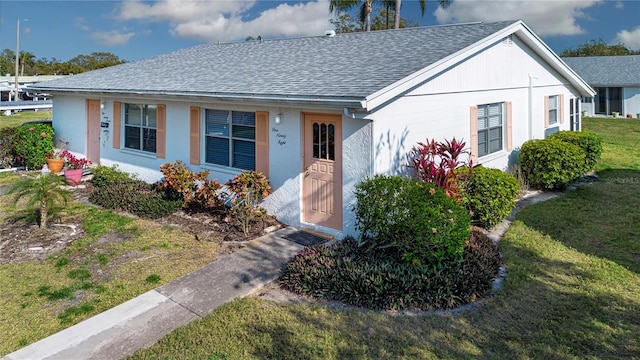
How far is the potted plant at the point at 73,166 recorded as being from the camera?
12461mm

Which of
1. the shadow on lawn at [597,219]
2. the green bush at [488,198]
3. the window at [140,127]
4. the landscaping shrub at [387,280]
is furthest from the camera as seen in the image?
the window at [140,127]

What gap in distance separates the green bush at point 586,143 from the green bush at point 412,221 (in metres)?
7.80

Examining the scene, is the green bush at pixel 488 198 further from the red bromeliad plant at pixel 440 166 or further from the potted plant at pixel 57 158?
the potted plant at pixel 57 158

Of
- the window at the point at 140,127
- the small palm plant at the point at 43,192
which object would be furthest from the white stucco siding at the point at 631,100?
the small palm plant at the point at 43,192

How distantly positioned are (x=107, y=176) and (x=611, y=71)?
33.4 meters

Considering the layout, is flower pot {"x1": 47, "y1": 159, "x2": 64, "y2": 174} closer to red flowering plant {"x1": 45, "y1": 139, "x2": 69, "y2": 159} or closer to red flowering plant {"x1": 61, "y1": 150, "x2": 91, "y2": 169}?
red flowering plant {"x1": 61, "y1": 150, "x2": 91, "y2": 169}

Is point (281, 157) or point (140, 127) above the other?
point (140, 127)

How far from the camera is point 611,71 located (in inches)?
1242

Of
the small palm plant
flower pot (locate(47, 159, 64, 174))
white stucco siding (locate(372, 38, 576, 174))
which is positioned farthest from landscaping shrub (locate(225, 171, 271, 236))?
flower pot (locate(47, 159, 64, 174))

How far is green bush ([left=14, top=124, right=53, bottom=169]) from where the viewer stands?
14.0 metres

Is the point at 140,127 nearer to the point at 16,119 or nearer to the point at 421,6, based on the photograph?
the point at 421,6

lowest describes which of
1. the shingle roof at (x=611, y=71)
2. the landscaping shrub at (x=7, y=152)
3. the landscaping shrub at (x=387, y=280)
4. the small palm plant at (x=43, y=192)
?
the landscaping shrub at (x=387, y=280)

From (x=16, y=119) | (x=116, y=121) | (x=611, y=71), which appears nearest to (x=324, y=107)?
(x=116, y=121)

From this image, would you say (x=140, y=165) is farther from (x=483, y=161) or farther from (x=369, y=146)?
(x=483, y=161)
